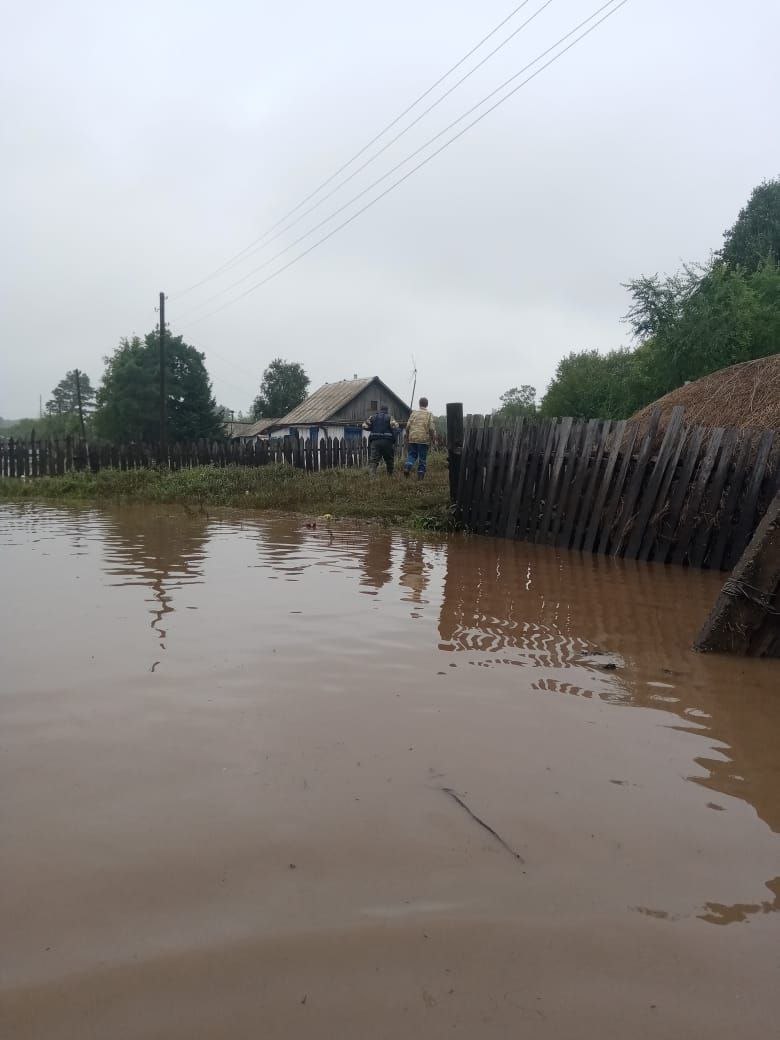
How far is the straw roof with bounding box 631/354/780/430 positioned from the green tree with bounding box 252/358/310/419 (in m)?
60.7

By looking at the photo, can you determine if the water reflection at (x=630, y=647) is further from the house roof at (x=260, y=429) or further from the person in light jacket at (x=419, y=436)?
the house roof at (x=260, y=429)

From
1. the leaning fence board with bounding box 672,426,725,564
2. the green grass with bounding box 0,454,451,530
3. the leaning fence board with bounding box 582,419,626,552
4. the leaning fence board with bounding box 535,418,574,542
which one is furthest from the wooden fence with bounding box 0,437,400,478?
the leaning fence board with bounding box 672,426,725,564

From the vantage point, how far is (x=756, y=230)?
1337 inches

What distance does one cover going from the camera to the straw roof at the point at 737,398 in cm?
921

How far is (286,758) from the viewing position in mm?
2654

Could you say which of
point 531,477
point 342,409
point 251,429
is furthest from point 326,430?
point 531,477

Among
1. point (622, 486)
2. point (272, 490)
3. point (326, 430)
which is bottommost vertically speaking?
point (272, 490)

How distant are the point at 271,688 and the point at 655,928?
1.95 m

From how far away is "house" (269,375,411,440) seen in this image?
151 feet

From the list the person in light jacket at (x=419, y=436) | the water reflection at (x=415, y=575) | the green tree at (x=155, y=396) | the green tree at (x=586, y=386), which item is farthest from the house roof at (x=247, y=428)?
the water reflection at (x=415, y=575)

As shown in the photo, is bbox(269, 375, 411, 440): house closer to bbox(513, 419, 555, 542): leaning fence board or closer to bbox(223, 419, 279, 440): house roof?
bbox(223, 419, 279, 440): house roof

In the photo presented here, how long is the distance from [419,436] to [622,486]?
6.77 metres

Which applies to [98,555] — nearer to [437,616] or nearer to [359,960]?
[437,616]

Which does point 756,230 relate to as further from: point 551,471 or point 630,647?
point 630,647
